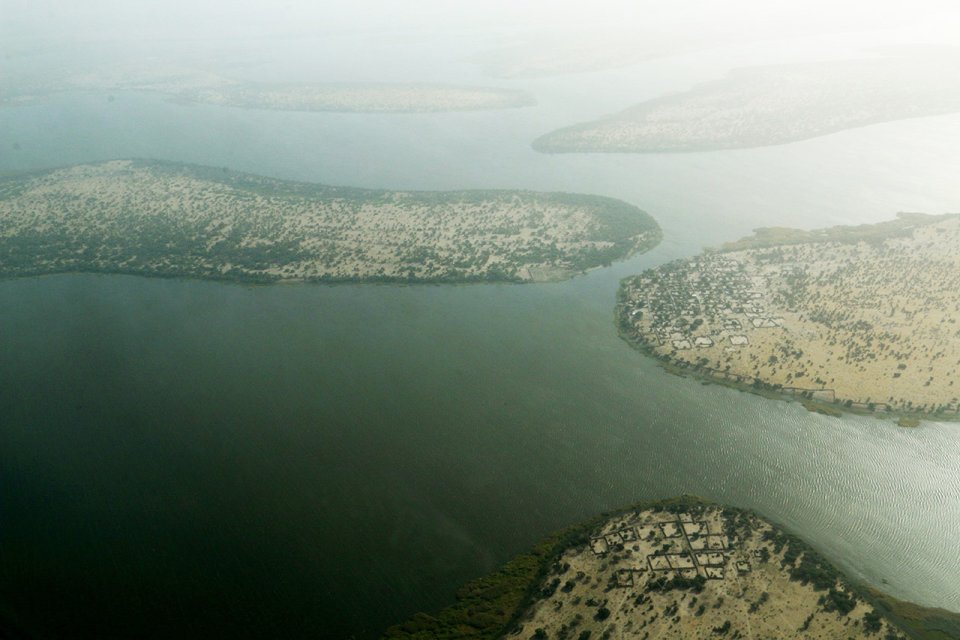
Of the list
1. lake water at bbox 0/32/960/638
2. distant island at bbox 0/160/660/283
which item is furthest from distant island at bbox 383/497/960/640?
distant island at bbox 0/160/660/283

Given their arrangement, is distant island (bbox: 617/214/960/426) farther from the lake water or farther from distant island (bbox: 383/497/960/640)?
distant island (bbox: 383/497/960/640)

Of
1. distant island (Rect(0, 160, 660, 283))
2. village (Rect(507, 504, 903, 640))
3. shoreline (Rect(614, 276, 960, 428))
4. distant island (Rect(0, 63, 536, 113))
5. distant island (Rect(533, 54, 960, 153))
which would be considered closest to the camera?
village (Rect(507, 504, 903, 640))

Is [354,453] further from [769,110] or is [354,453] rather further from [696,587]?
[769,110]

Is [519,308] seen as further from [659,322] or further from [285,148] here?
[285,148]

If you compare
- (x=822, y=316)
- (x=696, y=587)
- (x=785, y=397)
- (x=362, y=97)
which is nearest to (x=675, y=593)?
(x=696, y=587)

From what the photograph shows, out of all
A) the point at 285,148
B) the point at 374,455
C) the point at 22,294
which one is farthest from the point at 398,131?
the point at 374,455

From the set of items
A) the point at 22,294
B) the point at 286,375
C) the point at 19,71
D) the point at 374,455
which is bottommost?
the point at 374,455
